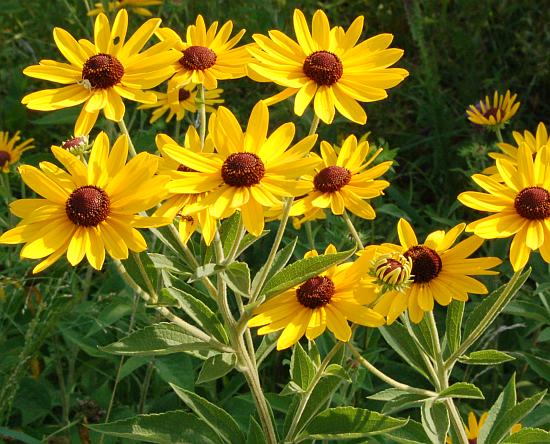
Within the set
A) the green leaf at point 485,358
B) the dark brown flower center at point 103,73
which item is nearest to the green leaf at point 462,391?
the green leaf at point 485,358

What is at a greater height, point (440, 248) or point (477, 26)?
point (477, 26)

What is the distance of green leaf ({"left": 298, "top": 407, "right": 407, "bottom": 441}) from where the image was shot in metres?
1.44

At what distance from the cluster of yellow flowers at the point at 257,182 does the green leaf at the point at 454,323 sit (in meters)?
0.12

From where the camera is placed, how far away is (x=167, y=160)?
1500 millimetres

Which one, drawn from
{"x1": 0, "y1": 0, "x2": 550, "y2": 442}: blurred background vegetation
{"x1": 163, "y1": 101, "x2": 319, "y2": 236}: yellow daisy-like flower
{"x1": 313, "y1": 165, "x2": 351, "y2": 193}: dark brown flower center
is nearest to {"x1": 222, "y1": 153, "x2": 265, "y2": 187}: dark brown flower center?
{"x1": 163, "y1": 101, "x2": 319, "y2": 236}: yellow daisy-like flower

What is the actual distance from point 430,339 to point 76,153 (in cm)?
74

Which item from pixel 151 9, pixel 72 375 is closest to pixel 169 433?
pixel 72 375

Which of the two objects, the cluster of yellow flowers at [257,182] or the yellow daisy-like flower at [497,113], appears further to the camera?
the yellow daisy-like flower at [497,113]

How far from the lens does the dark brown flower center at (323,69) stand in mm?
1436

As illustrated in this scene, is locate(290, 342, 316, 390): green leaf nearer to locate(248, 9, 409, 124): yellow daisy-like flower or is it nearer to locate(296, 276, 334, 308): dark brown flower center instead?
locate(296, 276, 334, 308): dark brown flower center

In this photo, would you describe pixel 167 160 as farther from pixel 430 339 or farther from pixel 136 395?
pixel 136 395

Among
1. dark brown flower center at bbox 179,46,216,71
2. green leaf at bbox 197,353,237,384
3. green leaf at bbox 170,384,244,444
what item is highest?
dark brown flower center at bbox 179,46,216,71

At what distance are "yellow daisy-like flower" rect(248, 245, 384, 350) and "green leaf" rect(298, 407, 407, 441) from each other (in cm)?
17

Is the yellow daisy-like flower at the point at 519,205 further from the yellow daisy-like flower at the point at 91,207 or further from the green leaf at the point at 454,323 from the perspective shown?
the yellow daisy-like flower at the point at 91,207
